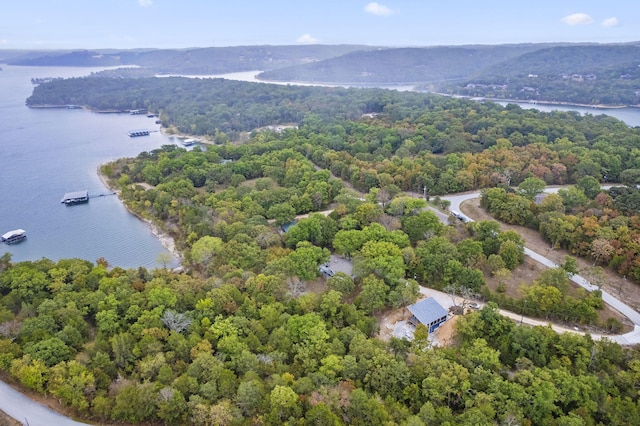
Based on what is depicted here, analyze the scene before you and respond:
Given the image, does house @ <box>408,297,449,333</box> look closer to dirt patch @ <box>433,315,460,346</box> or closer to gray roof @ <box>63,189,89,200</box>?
dirt patch @ <box>433,315,460,346</box>

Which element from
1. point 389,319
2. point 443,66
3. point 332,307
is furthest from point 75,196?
point 443,66

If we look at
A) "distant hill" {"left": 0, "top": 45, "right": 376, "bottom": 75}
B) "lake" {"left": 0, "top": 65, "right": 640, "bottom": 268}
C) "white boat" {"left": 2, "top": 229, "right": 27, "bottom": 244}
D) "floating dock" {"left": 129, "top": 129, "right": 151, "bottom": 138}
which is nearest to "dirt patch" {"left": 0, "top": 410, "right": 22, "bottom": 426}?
"lake" {"left": 0, "top": 65, "right": 640, "bottom": 268}

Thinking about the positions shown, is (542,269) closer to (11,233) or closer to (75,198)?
(11,233)

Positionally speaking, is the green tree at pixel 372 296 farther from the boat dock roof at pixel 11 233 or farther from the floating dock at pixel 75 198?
the floating dock at pixel 75 198

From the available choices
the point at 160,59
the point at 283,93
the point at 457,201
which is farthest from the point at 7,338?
the point at 160,59

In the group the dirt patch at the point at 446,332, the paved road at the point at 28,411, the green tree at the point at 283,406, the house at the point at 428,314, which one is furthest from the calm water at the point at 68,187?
the dirt patch at the point at 446,332

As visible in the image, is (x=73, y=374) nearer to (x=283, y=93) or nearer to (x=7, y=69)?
(x=283, y=93)
